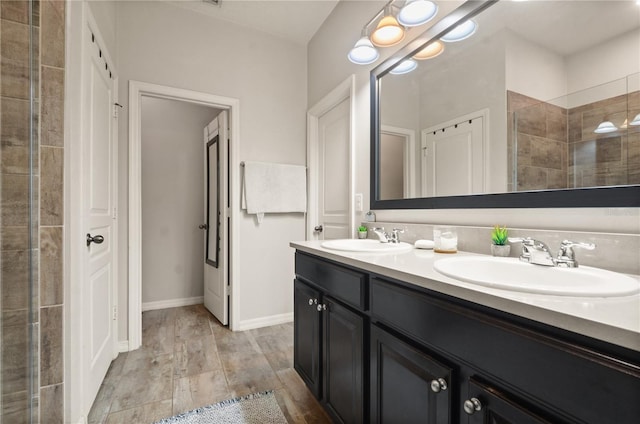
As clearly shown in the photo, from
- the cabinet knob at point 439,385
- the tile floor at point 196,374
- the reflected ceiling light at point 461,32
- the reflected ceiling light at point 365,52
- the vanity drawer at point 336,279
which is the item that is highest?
the reflected ceiling light at point 365,52

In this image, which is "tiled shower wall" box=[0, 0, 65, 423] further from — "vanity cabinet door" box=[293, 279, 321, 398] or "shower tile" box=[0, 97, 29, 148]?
"vanity cabinet door" box=[293, 279, 321, 398]

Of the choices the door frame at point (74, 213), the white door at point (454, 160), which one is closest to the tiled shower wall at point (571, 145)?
the white door at point (454, 160)

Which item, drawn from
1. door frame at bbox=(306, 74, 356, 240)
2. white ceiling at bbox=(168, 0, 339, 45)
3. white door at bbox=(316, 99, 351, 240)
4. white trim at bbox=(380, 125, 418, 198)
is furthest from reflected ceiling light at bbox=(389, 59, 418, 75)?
white ceiling at bbox=(168, 0, 339, 45)

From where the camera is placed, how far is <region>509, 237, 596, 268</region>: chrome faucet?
0.83 m

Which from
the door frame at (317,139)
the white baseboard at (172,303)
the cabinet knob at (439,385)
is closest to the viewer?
the cabinet knob at (439,385)

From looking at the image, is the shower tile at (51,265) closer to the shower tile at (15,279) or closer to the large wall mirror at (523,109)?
the shower tile at (15,279)

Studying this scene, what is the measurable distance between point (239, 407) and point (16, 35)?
75.4 inches

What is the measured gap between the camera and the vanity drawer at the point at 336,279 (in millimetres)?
1047

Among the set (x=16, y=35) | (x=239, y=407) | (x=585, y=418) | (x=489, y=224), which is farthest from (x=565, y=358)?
(x=16, y=35)

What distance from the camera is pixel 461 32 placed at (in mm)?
1323

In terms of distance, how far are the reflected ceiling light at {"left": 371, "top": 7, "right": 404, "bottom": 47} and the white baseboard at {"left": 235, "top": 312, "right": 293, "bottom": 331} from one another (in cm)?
232

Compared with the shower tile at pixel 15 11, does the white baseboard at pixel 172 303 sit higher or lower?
lower

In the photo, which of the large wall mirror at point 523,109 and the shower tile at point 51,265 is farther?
the shower tile at point 51,265

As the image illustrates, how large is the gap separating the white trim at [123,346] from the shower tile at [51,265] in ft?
3.72
